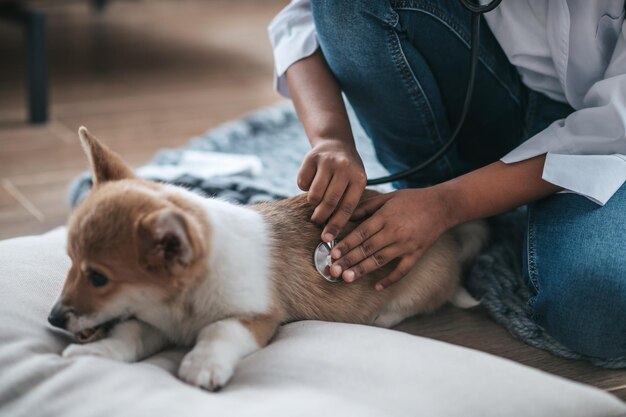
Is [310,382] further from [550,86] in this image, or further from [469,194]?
[550,86]

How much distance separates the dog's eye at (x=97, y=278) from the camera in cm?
108

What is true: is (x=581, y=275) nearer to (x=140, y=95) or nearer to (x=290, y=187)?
(x=290, y=187)

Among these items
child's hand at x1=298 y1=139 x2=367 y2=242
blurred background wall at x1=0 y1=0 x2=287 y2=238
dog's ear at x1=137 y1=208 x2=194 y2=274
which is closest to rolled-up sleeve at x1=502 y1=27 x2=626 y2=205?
child's hand at x1=298 y1=139 x2=367 y2=242

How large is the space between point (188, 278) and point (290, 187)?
2.92ft

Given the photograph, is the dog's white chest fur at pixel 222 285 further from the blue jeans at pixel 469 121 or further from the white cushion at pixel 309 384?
the blue jeans at pixel 469 121

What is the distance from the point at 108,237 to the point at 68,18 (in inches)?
147

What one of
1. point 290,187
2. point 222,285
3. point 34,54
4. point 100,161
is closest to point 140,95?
point 34,54

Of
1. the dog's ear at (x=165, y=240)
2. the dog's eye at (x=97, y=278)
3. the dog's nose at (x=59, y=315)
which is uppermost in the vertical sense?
the dog's ear at (x=165, y=240)

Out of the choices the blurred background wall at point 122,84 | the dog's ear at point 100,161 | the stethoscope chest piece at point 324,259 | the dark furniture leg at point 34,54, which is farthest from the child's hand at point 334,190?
the dark furniture leg at point 34,54

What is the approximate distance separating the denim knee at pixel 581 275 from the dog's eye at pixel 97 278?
69cm

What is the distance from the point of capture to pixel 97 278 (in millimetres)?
1083

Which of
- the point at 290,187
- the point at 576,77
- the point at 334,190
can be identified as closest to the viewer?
the point at 334,190

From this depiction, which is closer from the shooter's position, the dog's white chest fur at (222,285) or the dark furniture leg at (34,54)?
the dog's white chest fur at (222,285)

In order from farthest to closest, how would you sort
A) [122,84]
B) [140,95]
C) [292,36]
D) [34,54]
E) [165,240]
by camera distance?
[122,84] < [140,95] < [34,54] < [292,36] < [165,240]
